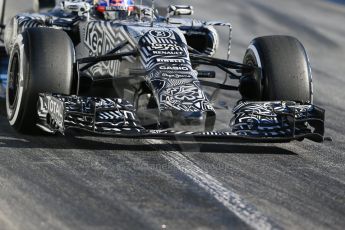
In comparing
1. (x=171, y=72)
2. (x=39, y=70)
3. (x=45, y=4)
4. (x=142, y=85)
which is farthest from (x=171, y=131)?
(x=45, y=4)

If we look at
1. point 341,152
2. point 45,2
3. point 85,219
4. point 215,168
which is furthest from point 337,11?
point 85,219

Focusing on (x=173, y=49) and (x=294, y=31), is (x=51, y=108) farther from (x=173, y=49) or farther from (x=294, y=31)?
(x=294, y=31)

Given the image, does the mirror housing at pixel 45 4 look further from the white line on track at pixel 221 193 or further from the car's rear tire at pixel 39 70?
the white line on track at pixel 221 193

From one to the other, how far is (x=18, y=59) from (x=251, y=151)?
2672 mm

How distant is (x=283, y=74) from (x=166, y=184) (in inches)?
106

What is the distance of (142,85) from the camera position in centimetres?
1019

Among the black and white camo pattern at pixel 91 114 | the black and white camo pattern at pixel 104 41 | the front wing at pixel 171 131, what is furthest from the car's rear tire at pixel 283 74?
the black and white camo pattern at pixel 91 114

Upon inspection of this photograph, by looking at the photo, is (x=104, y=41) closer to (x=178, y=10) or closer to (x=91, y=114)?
(x=178, y=10)

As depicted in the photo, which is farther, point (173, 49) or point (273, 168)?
point (173, 49)

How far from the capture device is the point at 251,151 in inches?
382

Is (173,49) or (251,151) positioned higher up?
(173,49)

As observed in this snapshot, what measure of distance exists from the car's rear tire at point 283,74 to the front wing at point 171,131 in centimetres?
46

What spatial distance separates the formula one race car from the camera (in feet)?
30.4

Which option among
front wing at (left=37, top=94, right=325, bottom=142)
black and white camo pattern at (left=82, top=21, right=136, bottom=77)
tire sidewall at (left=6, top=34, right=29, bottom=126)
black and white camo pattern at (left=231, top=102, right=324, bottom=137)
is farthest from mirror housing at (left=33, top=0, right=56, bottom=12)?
black and white camo pattern at (left=231, top=102, right=324, bottom=137)
